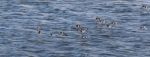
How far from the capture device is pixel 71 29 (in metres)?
28.5

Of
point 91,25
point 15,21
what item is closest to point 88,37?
point 91,25

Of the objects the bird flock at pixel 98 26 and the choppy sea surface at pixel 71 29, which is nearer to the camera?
the choppy sea surface at pixel 71 29

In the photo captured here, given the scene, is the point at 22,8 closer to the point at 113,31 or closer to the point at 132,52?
the point at 113,31

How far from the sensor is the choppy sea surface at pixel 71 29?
2462cm

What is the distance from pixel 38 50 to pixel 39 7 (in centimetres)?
1031

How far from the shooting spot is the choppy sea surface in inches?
969

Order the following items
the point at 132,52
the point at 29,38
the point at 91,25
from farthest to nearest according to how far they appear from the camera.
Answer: the point at 91,25, the point at 29,38, the point at 132,52

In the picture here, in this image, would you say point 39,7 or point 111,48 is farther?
point 39,7

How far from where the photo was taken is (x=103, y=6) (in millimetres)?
34531

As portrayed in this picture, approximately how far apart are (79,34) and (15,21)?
5684 mm

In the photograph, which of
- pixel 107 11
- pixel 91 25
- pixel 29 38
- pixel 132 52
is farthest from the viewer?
pixel 107 11

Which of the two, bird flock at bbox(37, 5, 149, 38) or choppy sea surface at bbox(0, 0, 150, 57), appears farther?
bird flock at bbox(37, 5, 149, 38)

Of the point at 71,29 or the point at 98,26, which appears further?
the point at 98,26

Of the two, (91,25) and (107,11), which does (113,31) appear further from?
(107,11)
